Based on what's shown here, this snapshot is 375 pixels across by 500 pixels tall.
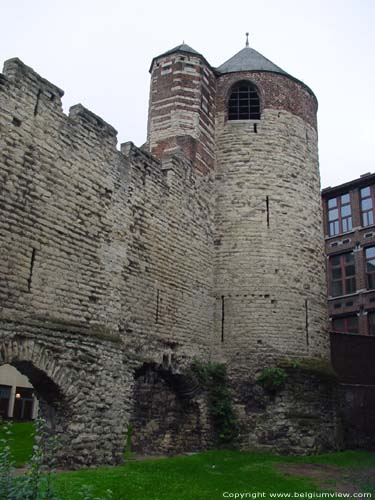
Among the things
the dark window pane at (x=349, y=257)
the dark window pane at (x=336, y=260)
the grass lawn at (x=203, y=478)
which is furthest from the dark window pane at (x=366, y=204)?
the grass lawn at (x=203, y=478)

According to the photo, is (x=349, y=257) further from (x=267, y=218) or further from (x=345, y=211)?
(x=267, y=218)

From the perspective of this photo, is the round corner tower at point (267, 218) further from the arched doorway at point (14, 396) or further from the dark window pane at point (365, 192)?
the arched doorway at point (14, 396)

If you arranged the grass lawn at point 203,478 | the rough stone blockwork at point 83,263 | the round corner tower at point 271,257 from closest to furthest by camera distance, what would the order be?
the grass lawn at point 203,478
the rough stone blockwork at point 83,263
the round corner tower at point 271,257

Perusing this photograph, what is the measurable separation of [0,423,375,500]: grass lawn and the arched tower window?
10.0 m

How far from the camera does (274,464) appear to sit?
12.1 metres

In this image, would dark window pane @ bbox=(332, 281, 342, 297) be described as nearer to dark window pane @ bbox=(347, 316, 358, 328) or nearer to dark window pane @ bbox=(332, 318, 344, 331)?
dark window pane @ bbox=(332, 318, 344, 331)

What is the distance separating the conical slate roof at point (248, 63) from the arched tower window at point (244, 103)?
56cm

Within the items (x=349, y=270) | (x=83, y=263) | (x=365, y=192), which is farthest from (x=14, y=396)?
(x=365, y=192)

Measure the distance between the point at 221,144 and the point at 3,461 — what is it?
13.0 meters

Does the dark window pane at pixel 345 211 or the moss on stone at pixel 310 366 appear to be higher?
the dark window pane at pixel 345 211

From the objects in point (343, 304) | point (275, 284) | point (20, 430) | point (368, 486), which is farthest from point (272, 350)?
point (343, 304)

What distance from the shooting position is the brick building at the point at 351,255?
27141 millimetres

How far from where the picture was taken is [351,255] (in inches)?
1115

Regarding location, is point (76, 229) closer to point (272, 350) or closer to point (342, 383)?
point (272, 350)
